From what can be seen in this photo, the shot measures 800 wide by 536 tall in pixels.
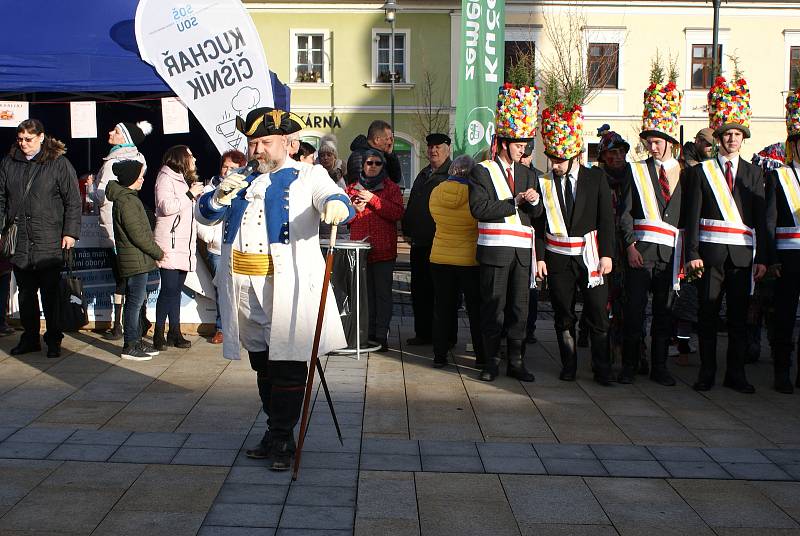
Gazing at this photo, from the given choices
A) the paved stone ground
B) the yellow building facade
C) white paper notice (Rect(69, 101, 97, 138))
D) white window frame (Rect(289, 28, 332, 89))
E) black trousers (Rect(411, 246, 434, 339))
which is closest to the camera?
the paved stone ground

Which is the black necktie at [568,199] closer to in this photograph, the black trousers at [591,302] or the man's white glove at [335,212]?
the black trousers at [591,302]

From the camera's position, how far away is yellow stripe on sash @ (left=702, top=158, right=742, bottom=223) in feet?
24.3

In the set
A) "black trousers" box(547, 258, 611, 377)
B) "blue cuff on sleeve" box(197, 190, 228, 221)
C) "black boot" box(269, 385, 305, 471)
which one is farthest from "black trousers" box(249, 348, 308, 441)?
"black trousers" box(547, 258, 611, 377)

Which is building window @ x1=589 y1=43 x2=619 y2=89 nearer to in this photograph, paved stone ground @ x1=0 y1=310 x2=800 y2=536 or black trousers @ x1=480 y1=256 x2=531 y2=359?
paved stone ground @ x1=0 y1=310 x2=800 y2=536

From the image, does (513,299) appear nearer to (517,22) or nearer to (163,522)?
(163,522)

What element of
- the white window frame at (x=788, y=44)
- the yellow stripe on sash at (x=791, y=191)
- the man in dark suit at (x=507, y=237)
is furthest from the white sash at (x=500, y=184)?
the white window frame at (x=788, y=44)

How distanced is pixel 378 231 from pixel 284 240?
3691 mm

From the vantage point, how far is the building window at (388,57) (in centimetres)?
3447

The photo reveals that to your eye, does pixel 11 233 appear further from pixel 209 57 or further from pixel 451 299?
pixel 451 299

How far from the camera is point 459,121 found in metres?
15.7

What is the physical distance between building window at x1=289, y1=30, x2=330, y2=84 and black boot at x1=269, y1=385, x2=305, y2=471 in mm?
29829

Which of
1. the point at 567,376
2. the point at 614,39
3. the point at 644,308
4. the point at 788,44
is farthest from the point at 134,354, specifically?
the point at 788,44

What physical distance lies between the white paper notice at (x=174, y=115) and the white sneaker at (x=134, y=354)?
2624mm

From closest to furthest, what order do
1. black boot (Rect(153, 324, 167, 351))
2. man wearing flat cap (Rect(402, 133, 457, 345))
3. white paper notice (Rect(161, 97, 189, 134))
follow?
black boot (Rect(153, 324, 167, 351))
man wearing flat cap (Rect(402, 133, 457, 345))
white paper notice (Rect(161, 97, 189, 134))
